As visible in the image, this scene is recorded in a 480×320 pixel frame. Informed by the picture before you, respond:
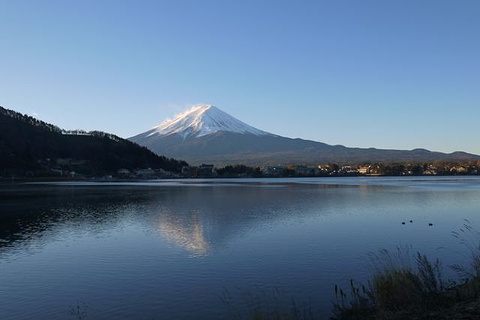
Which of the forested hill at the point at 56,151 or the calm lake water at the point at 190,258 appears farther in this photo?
the forested hill at the point at 56,151

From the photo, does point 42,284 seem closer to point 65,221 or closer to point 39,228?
point 39,228

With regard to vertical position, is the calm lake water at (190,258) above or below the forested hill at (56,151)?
below

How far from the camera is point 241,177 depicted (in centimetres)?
13562

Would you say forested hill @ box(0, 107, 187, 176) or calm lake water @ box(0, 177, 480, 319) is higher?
forested hill @ box(0, 107, 187, 176)

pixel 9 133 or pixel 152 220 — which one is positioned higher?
pixel 9 133

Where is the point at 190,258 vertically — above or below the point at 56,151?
below

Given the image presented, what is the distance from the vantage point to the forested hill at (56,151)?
9311 cm

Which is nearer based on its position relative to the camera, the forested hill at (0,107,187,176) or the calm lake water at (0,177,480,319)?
the calm lake water at (0,177,480,319)

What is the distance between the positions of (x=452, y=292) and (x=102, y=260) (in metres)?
9.71

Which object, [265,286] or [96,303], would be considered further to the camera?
[265,286]

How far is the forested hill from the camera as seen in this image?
305 ft

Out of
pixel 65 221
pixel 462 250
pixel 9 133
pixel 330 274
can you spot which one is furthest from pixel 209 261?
pixel 9 133

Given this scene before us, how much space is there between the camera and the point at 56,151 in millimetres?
113000

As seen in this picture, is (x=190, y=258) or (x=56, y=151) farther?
(x=56, y=151)
